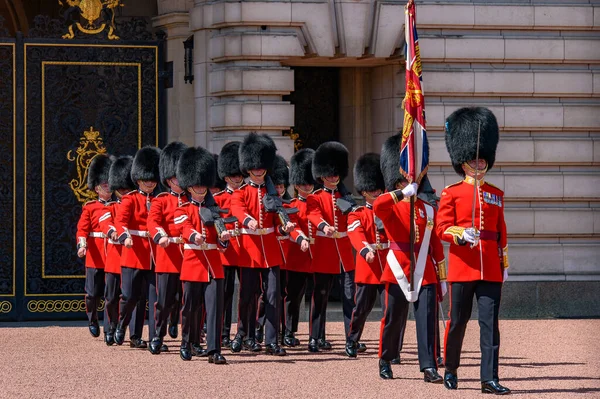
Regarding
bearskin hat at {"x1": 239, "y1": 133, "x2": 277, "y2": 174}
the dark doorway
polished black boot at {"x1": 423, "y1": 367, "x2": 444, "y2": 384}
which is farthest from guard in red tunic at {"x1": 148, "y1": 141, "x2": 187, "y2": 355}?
the dark doorway

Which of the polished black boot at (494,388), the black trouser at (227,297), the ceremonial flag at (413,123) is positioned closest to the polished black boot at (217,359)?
the black trouser at (227,297)

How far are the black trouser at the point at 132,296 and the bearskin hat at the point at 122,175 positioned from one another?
2.60 feet

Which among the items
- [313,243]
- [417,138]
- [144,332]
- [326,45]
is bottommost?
[144,332]

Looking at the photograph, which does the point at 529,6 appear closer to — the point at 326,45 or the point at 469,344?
the point at 326,45

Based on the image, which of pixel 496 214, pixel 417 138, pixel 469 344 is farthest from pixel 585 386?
pixel 469 344

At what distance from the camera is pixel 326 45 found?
1283 cm

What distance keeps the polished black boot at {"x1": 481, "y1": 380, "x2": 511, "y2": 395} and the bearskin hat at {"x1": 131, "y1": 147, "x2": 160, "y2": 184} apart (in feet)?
12.2

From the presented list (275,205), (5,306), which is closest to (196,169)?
(275,205)

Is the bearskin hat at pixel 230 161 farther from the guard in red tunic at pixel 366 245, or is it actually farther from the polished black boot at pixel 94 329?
the polished black boot at pixel 94 329

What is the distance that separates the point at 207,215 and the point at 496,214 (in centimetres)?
216

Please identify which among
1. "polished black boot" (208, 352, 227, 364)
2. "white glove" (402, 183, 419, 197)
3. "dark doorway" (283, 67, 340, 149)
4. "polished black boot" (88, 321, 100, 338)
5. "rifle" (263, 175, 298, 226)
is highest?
"dark doorway" (283, 67, 340, 149)

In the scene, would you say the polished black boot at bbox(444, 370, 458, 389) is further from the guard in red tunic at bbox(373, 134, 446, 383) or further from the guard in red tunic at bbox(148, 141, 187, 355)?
the guard in red tunic at bbox(148, 141, 187, 355)

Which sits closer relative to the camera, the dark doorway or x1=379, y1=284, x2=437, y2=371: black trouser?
x1=379, y1=284, x2=437, y2=371: black trouser

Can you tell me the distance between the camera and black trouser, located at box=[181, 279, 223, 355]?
32.3ft
